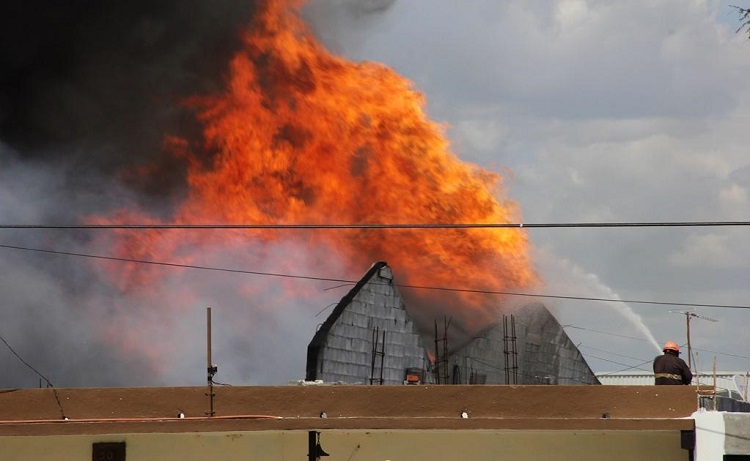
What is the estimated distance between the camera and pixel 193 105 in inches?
1535

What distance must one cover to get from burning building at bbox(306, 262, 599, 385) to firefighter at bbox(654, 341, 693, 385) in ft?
26.7

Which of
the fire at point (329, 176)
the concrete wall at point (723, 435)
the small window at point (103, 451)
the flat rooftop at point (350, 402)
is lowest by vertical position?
the small window at point (103, 451)

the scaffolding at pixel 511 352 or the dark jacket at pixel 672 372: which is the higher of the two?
the scaffolding at pixel 511 352

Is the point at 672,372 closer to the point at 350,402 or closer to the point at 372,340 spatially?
the point at 350,402

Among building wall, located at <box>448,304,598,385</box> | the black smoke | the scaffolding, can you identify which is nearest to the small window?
building wall, located at <box>448,304,598,385</box>

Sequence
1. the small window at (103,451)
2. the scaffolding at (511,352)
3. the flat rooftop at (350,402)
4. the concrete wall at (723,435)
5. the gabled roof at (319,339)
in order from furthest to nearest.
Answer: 1. the scaffolding at (511,352)
2. the gabled roof at (319,339)
3. the flat rooftop at (350,402)
4. the small window at (103,451)
5. the concrete wall at (723,435)

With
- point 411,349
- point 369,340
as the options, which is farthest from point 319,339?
point 411,349

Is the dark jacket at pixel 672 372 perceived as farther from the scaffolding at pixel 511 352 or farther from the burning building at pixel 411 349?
the scaffolding at pixel 511 352

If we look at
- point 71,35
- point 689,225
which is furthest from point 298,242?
point 689,225

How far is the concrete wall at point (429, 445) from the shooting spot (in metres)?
18.1

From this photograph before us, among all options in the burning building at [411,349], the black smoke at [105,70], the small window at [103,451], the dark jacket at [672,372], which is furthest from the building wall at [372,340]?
the black smoke at [105,70]

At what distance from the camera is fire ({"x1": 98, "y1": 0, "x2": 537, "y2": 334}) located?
38344mm

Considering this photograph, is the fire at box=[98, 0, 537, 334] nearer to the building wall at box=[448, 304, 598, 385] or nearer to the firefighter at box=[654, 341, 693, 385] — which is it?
the building wall at box=[448, 304, 598, 385]

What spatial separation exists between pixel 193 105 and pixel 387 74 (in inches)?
250
